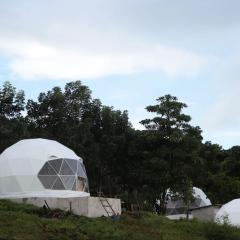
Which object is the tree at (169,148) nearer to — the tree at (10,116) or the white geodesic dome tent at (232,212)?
the white geodesic dome tent at (232,212)

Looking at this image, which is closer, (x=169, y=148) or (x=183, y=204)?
(x=169, y=148)

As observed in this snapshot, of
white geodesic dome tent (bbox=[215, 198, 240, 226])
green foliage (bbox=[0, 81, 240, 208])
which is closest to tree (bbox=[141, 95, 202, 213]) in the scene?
green foliage (bbox=[0, 81, 240, 208])

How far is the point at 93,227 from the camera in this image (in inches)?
960

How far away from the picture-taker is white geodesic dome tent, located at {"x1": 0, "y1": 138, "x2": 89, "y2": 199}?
33.8 meters

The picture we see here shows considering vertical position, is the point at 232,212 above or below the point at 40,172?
below

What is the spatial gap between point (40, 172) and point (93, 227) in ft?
35.6

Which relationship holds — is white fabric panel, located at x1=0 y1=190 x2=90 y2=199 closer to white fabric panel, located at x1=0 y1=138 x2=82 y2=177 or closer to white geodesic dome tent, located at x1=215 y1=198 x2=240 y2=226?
white fabric panel, located at x1=0 y1=138 x2=82 y2=177

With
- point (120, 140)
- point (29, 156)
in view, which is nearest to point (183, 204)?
point (120, 140)

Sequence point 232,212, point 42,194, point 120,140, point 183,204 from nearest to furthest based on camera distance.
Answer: point 42,194 → point 232,212 → point 120,140 → point 183,204

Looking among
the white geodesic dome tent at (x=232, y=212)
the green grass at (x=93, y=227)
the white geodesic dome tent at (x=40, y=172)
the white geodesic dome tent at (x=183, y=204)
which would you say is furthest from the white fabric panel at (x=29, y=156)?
the white geodesic dome tent at (x=183, y=204)

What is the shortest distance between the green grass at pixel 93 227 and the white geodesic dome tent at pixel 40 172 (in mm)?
5071

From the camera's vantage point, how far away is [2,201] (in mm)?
28766

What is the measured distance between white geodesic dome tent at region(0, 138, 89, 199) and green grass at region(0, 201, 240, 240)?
5.07 m

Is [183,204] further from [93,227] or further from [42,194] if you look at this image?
[93,227]
